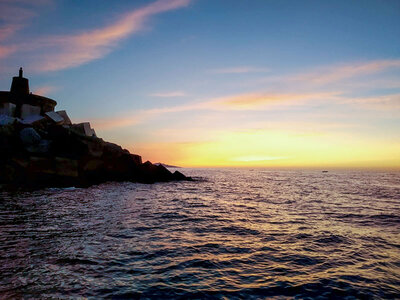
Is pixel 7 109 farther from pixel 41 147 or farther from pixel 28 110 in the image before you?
pixel 41 147

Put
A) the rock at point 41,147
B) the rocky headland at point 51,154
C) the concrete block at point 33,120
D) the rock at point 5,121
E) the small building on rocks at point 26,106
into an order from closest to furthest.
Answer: the rocky headland at point 51,154 < the rock at point 41,147 < the rock at point 5,121 < the concrete block at point 33,120 < the small building on rocks at point 26,106

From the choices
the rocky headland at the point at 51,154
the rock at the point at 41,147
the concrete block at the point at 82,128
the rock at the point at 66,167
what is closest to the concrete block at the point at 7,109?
the rocky headland at the point at 51,154

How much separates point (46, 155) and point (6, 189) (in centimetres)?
471

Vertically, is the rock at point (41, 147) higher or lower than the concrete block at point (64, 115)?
lower

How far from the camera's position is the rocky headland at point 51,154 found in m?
23.0

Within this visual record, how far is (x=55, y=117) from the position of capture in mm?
34250

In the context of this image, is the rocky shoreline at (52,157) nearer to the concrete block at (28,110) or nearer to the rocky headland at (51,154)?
the rocky headland at (51,154)

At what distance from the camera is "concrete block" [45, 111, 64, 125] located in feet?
110

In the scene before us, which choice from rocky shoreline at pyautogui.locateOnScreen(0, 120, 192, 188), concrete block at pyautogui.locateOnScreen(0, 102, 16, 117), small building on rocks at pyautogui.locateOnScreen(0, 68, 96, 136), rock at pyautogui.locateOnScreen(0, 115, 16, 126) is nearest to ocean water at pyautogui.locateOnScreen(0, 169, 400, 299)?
rocky shoreline at pyautogui.locateOnScreen(0, 120, 192, 188)

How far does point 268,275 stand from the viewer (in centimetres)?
629

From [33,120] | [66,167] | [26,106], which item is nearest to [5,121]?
[33,120]

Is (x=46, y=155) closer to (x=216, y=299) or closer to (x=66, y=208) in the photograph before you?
(x=66, y=208)

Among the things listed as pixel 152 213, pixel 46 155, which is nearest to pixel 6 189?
pixel 46 155

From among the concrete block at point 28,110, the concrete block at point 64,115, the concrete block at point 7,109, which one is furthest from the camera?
the concrete block at point 64,115
